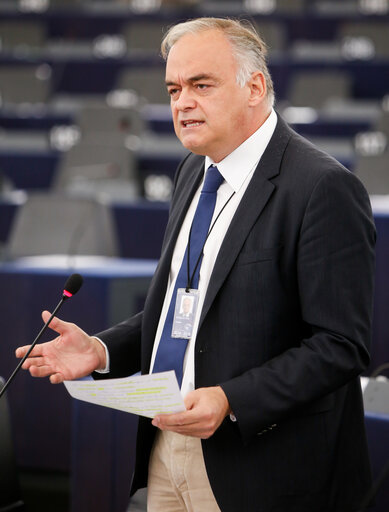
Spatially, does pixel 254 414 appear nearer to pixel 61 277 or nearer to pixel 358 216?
pixel 358 216

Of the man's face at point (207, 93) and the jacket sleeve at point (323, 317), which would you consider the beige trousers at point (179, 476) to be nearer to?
the jacket sleeve at point (323, 317)

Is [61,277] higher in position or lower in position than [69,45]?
lower

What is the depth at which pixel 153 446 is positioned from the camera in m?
1.81

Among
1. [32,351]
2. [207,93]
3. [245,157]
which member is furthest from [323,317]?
[32,351]

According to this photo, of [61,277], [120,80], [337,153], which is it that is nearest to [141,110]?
[120,80]

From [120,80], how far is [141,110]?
120 centimetres

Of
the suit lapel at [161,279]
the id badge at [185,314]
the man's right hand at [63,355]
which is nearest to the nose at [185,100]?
the suit lapel at [161,279]

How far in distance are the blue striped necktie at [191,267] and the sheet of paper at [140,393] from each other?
0.47ft

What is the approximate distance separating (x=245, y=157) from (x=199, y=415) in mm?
530

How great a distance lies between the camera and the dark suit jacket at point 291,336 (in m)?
1.56

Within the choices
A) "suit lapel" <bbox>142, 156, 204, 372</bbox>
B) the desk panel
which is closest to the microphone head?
"suit lapel" <bbox>142, 156, 204, 372</bbox>

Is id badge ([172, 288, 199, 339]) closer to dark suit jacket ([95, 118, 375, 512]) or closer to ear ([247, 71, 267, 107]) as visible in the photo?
dark suit jacket ([95, 118, 375, 512])

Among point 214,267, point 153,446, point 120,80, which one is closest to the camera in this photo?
point 214,267

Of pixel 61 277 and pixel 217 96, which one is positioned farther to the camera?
pixel 61 277
